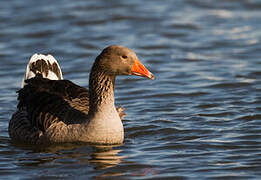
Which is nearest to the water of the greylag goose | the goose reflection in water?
the goose reflection in water

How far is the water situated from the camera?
9.65 meters

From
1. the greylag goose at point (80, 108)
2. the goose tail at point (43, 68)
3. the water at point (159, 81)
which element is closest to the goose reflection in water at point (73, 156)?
the water at point (159, 81)

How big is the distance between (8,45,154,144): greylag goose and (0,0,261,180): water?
0.24m

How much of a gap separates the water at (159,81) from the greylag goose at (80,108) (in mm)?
237

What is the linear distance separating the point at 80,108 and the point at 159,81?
4754mm

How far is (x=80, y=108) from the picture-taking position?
10.8 metres

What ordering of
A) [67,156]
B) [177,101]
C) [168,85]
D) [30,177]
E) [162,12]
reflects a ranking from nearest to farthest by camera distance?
[30,177] → [67,156] → [177,101] → [168,85] → [162,12]

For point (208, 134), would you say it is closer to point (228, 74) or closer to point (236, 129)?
point (236, 129)

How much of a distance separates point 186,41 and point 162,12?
329 cm

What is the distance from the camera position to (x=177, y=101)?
44.4 feet

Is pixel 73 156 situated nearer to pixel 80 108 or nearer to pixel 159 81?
pixel 80 108

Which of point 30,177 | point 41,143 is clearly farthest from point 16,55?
point 30,177

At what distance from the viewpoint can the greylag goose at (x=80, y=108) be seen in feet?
33.3

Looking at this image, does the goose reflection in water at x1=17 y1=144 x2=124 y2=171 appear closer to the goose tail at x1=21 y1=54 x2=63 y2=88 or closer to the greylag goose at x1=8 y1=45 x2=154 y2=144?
the greylag goose at x1=8 y1=45 x2=154 y2=144
